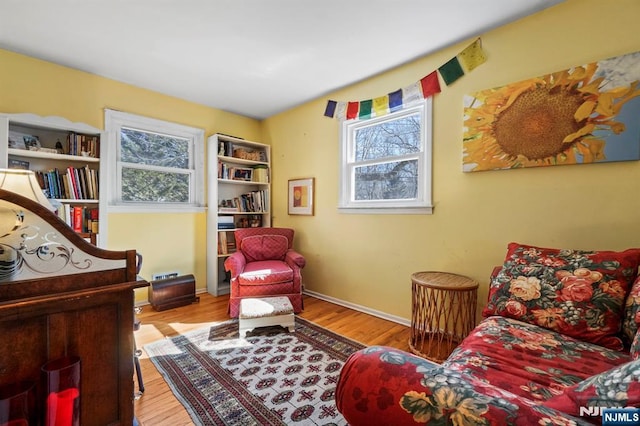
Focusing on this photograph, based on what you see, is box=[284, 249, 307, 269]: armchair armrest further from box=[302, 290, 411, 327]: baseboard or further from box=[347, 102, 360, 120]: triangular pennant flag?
box=[347, 102, 360, 120]: triangular pennant flag

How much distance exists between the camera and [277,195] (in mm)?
3828

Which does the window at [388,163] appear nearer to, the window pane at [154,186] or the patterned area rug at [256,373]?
the patterned area rug at [256,373]

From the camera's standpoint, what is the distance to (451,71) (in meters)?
2.19

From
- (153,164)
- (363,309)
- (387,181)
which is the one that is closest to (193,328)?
(363,309)

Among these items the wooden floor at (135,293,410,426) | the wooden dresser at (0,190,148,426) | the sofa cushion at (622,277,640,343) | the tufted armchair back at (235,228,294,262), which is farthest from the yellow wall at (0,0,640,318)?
the wooden dresser at (0,190,148,426)

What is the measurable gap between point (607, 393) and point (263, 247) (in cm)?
284

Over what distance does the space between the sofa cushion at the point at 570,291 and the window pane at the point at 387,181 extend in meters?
1.17

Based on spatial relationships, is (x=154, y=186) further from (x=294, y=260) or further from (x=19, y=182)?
(x=19, y=182)

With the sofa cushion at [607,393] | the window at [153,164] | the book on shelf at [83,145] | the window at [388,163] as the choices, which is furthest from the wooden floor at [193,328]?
the book on shelf at [83,145]

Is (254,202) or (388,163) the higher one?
(388,163)

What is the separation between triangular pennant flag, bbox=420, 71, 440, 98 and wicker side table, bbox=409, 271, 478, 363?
1550mm

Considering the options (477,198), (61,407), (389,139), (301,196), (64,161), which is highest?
(389,139)

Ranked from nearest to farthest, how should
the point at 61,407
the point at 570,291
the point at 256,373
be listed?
A: the point at 61,407
the point at 570,291
the point at 256,373

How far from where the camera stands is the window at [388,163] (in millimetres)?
2426
